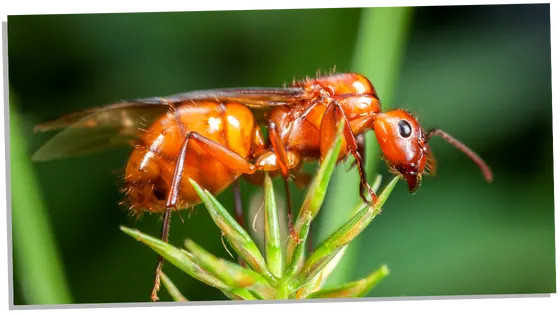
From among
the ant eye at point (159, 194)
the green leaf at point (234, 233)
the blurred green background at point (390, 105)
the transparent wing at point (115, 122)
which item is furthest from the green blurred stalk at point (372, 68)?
the green leaf at point (234, 233)

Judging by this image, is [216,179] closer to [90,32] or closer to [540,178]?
[90,32]

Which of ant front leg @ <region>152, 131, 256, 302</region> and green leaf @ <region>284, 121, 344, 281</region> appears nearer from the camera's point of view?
green leaf @ <region>284, 121, 344, 281</region>

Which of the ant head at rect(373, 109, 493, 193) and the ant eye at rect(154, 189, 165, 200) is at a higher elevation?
the ant head at rect(373, 109, 493, 193)

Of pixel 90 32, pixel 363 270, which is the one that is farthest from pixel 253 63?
pixel 363 270

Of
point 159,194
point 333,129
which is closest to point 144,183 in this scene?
point 159,194

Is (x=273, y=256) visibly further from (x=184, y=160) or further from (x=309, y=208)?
(x=184, y=160)

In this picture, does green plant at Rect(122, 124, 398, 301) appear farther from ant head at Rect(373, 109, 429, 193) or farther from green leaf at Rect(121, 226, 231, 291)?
ant head at Rect(373, 109, 429, 193)

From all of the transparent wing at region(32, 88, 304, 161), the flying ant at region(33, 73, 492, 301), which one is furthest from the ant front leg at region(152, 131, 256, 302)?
the transparent wing at region(32, 88, 304, 161)
